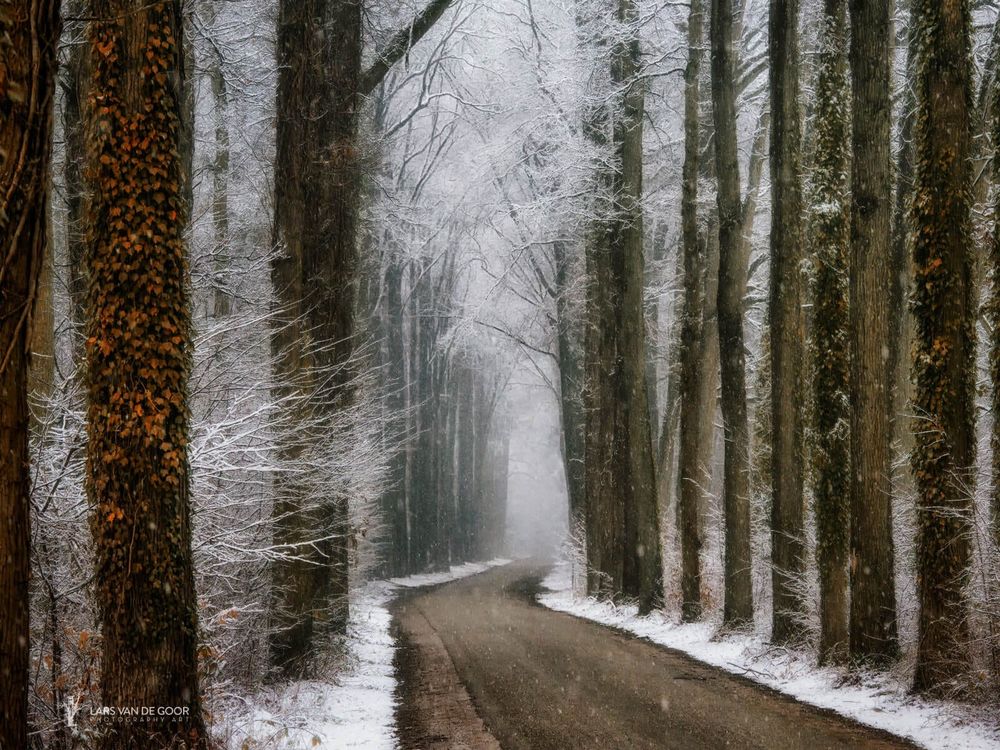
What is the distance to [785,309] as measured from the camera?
44.8 ft

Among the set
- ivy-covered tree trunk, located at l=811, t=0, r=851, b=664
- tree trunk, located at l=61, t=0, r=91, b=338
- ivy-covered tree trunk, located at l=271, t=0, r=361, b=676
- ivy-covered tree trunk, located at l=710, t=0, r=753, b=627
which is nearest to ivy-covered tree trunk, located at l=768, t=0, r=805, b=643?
ivy-covered tree trunk, located at l=811, t=0, r=851, b=664

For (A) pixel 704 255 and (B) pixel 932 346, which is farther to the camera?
(A) pixel 704 255

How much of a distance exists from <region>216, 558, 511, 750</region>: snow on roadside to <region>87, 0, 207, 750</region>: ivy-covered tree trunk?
1339 millimetres

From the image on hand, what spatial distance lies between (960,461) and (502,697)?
18.7 feet

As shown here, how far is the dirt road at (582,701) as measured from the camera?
8.26m

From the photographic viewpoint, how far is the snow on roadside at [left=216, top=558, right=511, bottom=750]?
8.21 metres

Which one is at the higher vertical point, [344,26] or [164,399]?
[344,26]

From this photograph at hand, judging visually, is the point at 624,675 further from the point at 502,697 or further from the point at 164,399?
the point at 164,399

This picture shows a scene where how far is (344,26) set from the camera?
13.5 meters

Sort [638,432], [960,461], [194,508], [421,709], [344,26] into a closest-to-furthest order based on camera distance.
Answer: [194,508] → [960,461] → [421,709] → [344,26] → [638,432]

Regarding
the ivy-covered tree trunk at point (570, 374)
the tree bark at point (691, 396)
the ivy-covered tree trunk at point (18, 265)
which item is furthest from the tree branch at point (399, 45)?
the ivy-covered tree trunk at point (570, 374)

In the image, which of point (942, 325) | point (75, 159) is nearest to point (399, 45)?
Answer: point (75, 159)

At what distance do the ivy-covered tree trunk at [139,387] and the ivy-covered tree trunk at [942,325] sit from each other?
7.21 m

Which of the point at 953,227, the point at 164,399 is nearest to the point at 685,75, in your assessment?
the point at 953,227
